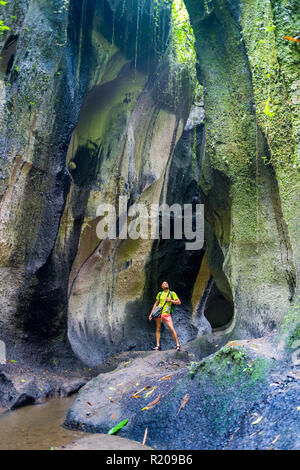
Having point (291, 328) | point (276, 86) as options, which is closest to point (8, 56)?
point (276, 86)

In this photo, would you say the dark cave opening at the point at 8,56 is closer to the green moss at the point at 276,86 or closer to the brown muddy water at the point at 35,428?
the green moss at the point at 276,86

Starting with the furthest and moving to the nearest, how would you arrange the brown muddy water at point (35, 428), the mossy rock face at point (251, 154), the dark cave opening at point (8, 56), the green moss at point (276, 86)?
the dark cave opening at point (8, 56) < the mossy rock face at point (251, 154) < the green moss at point (276, 86) < the brown muddy water at point (35, 428)

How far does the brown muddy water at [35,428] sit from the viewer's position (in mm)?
3918

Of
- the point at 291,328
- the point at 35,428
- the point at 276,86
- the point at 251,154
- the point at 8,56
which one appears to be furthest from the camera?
the point at 8,56

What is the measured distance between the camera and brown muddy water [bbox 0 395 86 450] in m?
3.92

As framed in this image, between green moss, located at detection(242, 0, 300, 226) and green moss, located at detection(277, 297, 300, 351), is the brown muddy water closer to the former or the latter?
green moss, located at detection(277, 297, 300, 351)

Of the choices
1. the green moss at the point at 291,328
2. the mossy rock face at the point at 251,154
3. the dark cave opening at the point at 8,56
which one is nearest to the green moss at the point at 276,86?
the mossy rock face at the point at 251,154

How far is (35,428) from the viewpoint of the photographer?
15.3 ft

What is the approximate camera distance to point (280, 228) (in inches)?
235

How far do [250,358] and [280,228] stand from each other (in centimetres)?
253

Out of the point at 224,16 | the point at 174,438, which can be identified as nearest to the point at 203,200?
the point at 224,16

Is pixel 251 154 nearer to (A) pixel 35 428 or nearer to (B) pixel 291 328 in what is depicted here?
(B) pixel 291 328

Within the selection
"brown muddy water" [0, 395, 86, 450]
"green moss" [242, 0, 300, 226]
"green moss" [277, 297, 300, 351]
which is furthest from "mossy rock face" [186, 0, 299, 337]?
"brown muddy water" [0, 395, 86, 450]

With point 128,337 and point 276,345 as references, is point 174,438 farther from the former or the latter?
point 128,337
